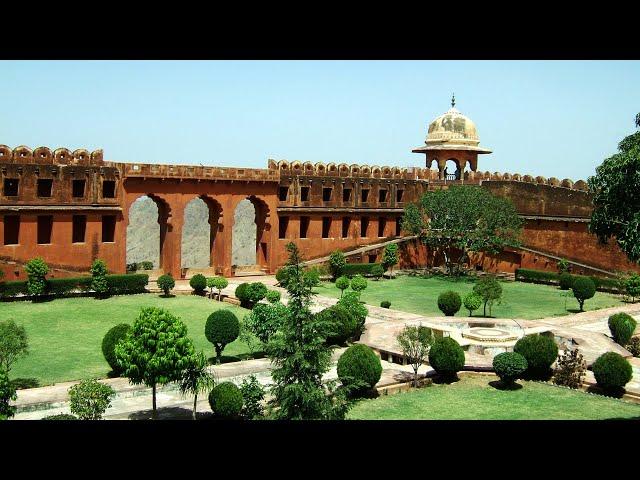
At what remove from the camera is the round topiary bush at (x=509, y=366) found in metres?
17.9

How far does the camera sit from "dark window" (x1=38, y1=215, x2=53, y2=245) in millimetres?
31578

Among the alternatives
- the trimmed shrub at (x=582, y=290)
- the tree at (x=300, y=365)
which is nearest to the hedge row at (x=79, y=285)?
the trimmed shrub at (x=582, y=290)

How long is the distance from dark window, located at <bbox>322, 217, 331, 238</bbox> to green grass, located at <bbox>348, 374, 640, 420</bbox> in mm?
23432

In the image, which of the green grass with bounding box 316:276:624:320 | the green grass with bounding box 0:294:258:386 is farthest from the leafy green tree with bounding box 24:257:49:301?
the green grass with bounding box 316:276:624:320

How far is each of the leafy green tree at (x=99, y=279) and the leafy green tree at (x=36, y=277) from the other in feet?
6.48

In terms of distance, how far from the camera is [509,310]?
28.5m

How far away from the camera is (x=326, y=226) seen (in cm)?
4159

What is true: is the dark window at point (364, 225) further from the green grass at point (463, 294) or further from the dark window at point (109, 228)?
the dark window at point (109, 228)

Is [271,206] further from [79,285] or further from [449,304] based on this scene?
[449,304]

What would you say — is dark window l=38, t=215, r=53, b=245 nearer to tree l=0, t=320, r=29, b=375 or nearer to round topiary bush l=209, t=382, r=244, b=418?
tree l=0, t=320, r=29, b=375

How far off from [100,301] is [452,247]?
67.9 feet

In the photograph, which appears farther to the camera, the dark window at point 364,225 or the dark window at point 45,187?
the dark window at point 364,225
